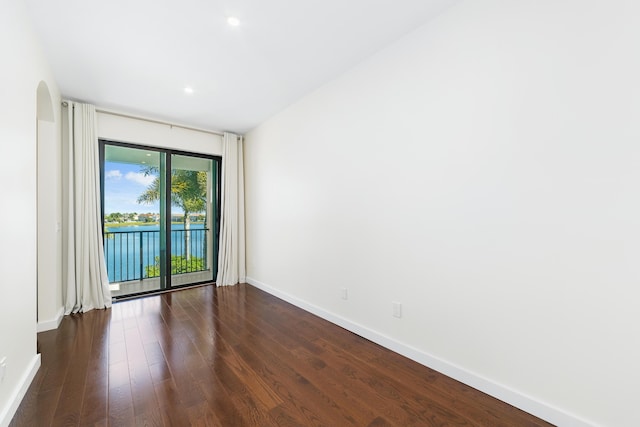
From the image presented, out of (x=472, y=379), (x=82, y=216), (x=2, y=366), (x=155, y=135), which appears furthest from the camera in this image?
(x=155, y=135)

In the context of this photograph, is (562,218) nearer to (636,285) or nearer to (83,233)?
(636,285)

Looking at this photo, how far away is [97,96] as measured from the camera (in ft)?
11.0

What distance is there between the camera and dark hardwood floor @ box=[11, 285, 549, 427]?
161cm

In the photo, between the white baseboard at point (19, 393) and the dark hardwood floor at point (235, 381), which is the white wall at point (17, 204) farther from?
the dark hardwood floor at point (235, 381)

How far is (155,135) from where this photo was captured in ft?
13.5

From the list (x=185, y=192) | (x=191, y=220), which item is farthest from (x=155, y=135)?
(x=191, y=220)

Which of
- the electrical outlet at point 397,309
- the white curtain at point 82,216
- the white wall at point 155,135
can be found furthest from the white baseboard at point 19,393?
the white wall at point 155,135

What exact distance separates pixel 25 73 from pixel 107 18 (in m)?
0.70

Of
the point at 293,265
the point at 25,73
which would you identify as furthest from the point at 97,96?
the point at 293,265

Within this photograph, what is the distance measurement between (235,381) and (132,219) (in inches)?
134

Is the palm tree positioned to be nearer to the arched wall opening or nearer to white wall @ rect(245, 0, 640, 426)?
the arched wall opening

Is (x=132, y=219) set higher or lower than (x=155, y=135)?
lower

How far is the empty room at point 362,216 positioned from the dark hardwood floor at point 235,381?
2 centimetres

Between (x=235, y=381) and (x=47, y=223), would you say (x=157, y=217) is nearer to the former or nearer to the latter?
(x=47, y=223)
